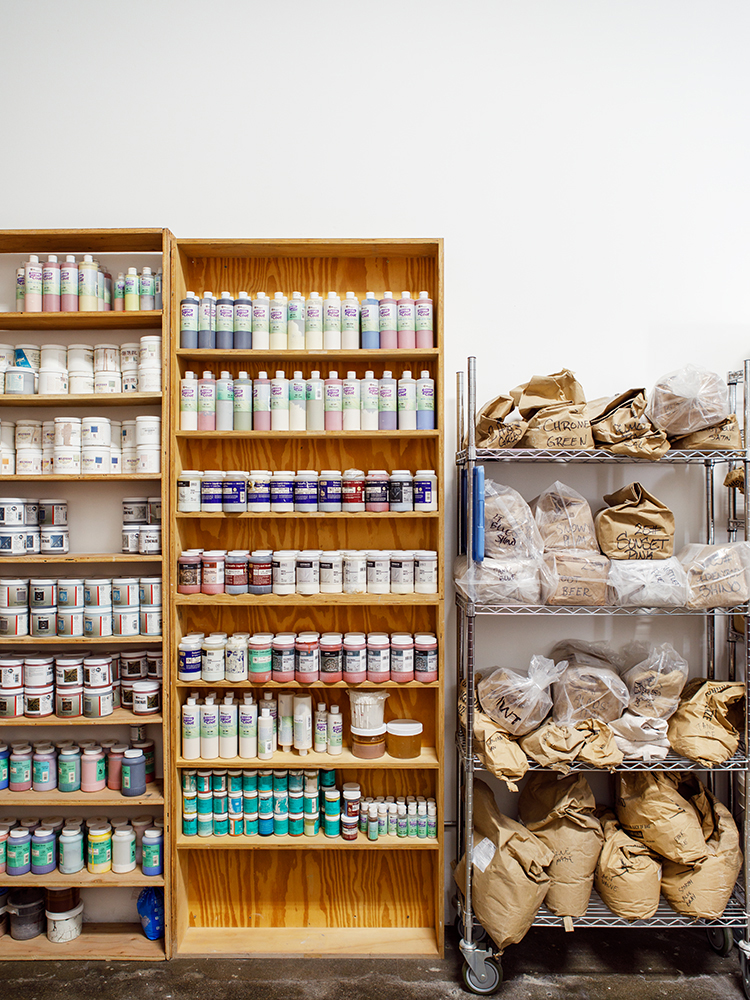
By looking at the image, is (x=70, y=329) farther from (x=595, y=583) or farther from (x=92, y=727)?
(x=595, y=583)

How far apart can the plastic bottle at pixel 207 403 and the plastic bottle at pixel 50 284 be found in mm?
642

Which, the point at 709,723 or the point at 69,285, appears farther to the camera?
the point at 69,285

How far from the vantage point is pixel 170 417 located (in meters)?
2.25

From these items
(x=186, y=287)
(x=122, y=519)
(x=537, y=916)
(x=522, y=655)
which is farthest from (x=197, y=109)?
(x=537, y=916)

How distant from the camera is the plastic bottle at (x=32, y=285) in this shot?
7.48 feet

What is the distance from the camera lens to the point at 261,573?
2.23 meters

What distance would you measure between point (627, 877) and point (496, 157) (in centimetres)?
277

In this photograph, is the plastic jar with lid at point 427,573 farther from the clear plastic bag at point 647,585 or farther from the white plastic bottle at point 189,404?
the white plastic bottle at point 189,404

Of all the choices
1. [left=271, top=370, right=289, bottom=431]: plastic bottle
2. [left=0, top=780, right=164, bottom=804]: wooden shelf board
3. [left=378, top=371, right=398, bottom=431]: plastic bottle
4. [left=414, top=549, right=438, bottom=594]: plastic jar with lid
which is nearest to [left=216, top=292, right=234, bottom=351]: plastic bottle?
[left=271, top=370, right=289, bottom=431]: plastic bottle

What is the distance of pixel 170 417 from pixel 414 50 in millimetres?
1833

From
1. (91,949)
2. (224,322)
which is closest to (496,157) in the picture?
(224,322)

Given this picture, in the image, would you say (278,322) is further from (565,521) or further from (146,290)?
(565,521)

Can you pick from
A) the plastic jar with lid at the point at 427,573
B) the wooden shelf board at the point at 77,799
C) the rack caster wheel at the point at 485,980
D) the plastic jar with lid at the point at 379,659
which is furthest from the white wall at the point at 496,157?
the wooden shelf board at the point at 77,799

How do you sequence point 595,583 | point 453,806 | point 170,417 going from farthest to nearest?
point 453,806
point 170,417
point 595,583
